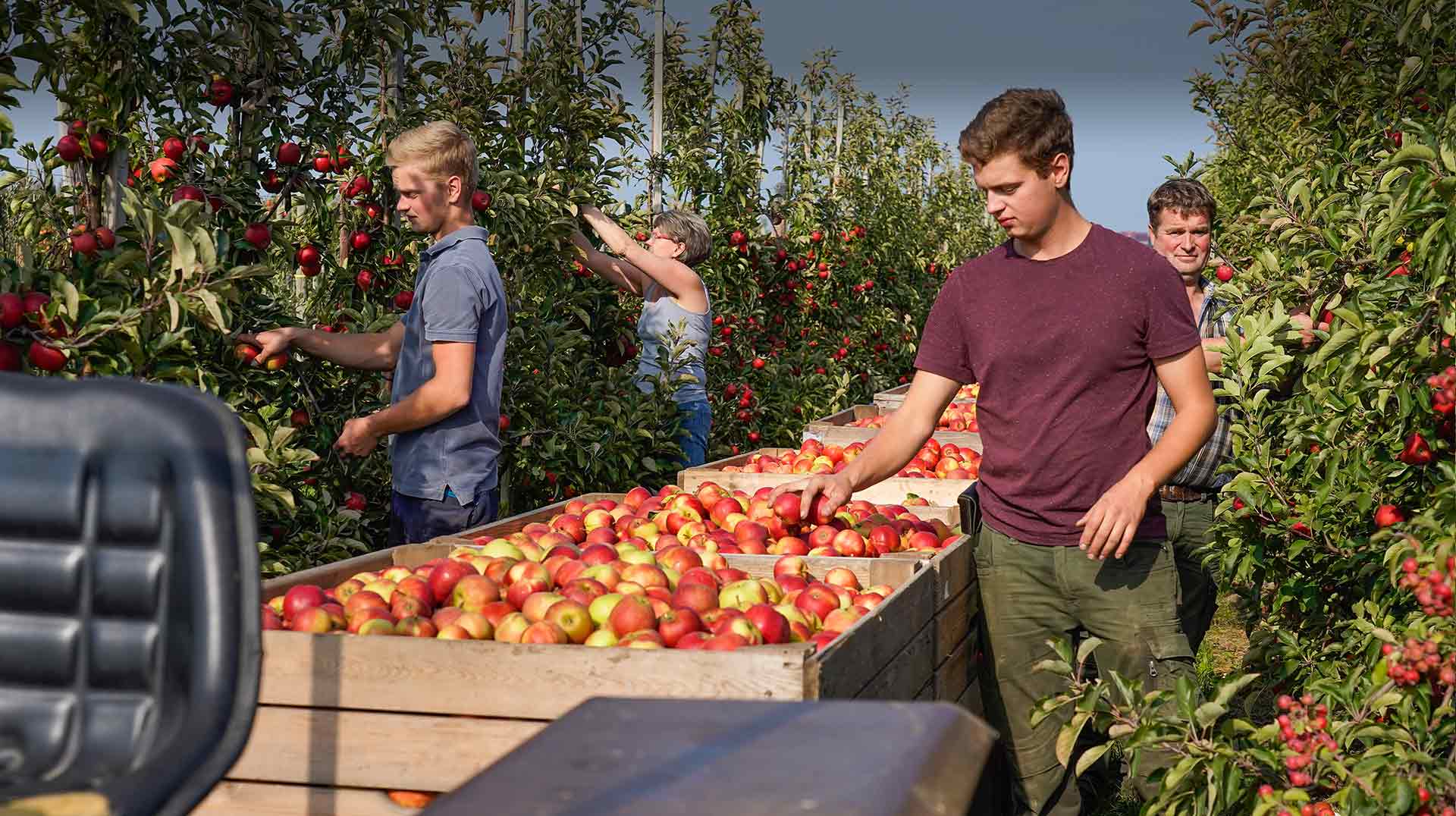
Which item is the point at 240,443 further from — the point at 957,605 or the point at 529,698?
the point at 957,605

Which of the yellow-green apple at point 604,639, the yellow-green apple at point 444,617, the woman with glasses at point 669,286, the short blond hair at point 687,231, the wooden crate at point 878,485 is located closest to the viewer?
the yellow-green apple at point 604,639

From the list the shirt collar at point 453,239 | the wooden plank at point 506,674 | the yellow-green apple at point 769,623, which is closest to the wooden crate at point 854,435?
the shirt collar at point 453,239

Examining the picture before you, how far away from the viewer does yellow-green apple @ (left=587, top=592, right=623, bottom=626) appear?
279 centimetres

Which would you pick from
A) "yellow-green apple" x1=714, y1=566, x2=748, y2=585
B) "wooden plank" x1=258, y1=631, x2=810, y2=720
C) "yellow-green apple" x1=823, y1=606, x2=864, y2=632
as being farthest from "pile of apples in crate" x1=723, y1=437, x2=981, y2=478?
"wooden plank" x1=258, y1=631, x2=810, y2=720

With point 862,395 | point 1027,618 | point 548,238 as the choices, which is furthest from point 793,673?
point 862,395

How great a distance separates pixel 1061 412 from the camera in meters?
2.91

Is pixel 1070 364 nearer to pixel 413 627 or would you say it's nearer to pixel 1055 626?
pixel 1055 626

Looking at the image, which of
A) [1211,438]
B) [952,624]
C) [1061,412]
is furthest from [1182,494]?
[1061,412]

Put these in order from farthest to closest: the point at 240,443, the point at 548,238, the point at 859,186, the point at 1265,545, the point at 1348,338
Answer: the point at 859,186 < the point at 548,238 < the point at 1265,545 < the point at 1348,338 < the point at 240,443

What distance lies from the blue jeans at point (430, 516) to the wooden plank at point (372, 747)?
49.2 inches

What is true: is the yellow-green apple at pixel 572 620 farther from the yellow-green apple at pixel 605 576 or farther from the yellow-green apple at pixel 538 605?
the yellow-green apple at pixel 605 576

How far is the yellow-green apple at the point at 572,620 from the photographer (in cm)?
273

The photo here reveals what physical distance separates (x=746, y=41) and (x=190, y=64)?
22.0 feet

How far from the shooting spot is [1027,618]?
10.1ft
